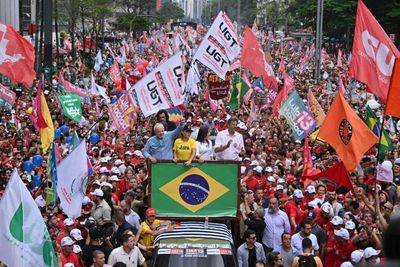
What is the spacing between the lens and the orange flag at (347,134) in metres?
11.2

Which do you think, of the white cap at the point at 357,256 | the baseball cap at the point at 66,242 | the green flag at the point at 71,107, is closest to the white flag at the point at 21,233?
the baseball cap at the point at 66,242

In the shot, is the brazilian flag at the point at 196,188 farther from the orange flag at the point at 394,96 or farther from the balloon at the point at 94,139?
the balloon at the point at 94,139

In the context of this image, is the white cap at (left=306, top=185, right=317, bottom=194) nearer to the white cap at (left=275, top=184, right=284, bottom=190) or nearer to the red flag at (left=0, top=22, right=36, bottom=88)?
the white cap at (left=275, top=184, right=284, bottom=190)

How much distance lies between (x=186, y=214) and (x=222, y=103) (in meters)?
16.2

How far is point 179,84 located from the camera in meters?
15.9

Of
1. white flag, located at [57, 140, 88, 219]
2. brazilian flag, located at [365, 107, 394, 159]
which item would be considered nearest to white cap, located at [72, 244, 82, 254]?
white flag, located at [57, 140, 88, 219]

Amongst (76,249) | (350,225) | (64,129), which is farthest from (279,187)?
(64,129)

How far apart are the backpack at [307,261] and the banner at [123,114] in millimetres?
9189

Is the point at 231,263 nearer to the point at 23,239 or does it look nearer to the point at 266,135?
the point at 23,239

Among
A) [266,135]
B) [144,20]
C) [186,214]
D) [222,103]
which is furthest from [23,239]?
[144,20]

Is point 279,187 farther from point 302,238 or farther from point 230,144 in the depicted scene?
point 302,238

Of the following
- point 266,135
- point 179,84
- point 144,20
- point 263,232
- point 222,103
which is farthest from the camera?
point 144,20

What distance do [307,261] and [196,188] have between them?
1.37m

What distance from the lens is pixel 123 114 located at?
17.9m
